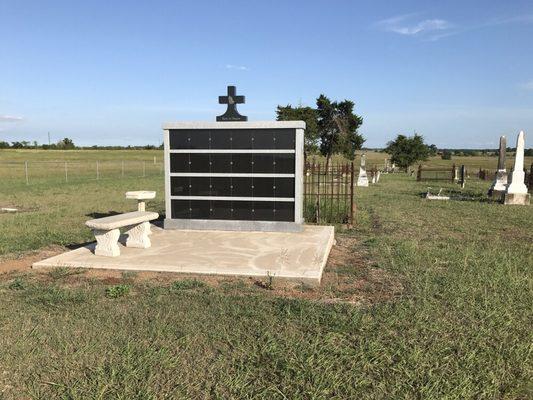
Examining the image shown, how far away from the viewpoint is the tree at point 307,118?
41.4 metres

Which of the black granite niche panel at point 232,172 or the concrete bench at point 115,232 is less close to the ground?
the black granite niche panel at point 232,172

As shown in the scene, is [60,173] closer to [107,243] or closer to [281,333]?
[107,243]

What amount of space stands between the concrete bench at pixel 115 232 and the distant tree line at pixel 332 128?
35.4 m

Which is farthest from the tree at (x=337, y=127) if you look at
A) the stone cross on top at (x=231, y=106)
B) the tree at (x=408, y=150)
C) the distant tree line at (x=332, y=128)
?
the stone cross on top at (x=231, y=106)

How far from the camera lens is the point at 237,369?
11.6 ft

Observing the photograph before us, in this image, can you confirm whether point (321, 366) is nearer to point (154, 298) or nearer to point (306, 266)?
point (154, 298)

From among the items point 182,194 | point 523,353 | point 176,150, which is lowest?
point 523,353

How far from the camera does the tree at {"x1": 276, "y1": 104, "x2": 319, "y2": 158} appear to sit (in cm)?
4141

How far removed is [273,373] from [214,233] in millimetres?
5854

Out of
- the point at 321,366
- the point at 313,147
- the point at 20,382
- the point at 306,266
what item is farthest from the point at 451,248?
the point at 313,147

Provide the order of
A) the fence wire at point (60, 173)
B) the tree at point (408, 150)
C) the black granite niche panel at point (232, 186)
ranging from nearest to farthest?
the black granite niche panel at point (232, 186)
the fence wire at point (60, 173)
the tree at point (408, 150)

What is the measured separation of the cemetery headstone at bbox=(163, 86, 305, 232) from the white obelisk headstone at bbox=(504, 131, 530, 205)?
36.8 feet

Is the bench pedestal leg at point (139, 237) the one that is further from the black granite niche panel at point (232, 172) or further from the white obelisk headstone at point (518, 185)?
the white obelisk headstone at point (518, 185)

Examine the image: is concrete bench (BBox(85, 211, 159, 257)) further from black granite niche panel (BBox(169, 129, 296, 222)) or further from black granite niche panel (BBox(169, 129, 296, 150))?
black granite niche panel (BBox(169, 129, 296, 150))
